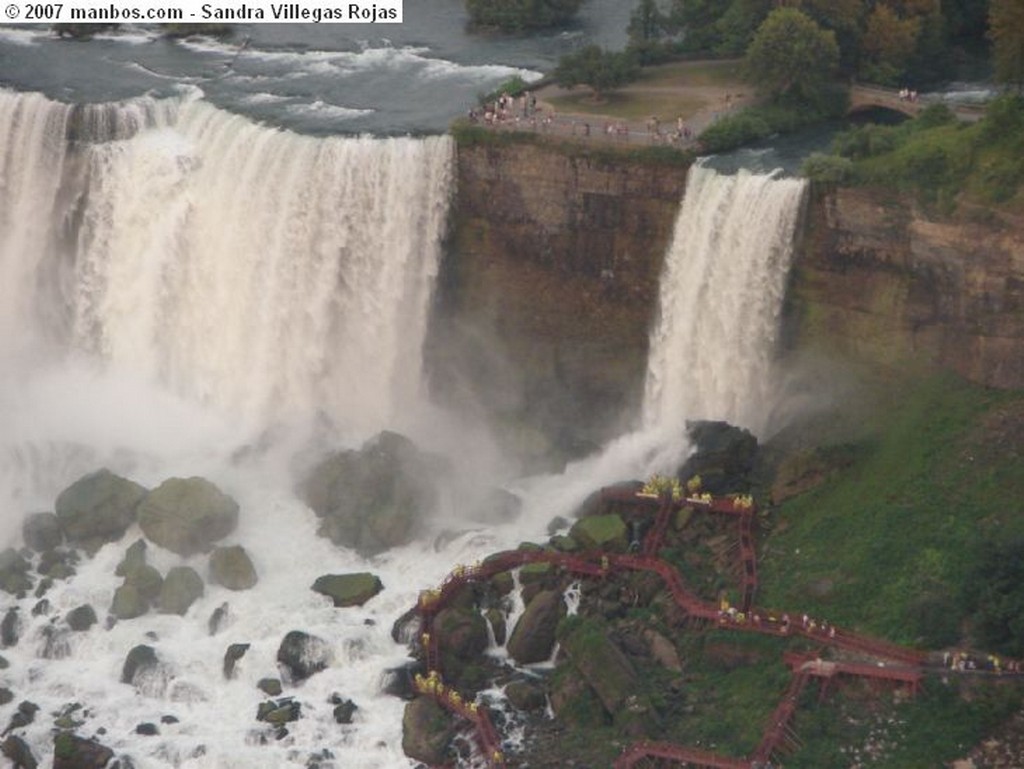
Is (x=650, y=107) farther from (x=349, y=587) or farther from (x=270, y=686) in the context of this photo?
(x=270, y=686)

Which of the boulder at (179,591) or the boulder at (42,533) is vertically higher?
the boulder at (42,533)

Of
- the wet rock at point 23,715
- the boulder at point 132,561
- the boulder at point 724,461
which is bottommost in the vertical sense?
the wet rock at point 23,715

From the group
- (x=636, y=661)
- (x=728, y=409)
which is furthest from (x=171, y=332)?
(x=636, y=661)

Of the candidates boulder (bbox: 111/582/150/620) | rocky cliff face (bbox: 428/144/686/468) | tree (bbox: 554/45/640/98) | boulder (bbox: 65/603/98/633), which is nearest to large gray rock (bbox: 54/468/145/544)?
boulder (bbox: 111/582/150/620)

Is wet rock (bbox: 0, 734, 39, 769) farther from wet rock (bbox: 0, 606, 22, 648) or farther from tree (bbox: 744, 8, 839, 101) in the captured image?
tree (bbox: 744, 8, 839, 101)

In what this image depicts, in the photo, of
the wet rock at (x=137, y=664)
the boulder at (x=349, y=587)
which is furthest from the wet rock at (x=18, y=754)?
the boulder at (x=349, y=587)

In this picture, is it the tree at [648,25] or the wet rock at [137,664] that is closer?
the wet rock at [137,664]

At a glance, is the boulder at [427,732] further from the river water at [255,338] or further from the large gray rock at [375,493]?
the large gray rock at [375,493]
